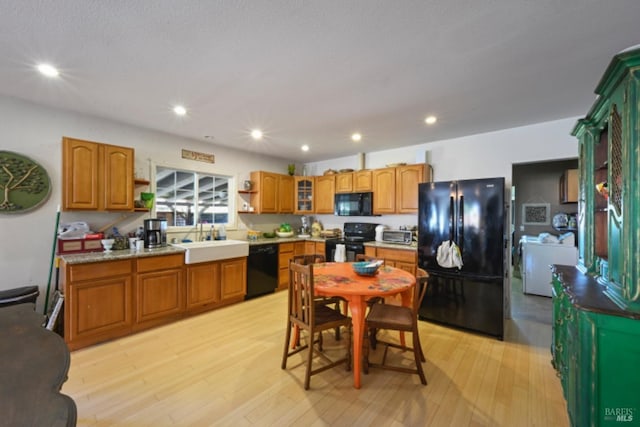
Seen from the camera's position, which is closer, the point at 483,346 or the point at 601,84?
the point at 601,84

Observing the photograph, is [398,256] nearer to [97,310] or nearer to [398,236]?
[398,236]

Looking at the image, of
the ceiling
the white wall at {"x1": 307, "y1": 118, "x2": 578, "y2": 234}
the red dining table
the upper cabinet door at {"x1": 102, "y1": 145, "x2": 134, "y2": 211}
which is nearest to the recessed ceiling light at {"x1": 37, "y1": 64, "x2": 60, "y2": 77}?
the ceiling

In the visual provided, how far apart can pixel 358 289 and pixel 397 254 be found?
1946 millimetres

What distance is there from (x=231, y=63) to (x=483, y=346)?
360 centimetres

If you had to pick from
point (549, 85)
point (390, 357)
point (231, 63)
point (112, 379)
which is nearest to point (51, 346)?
point (112, 379)

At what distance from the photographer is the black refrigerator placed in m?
2.97

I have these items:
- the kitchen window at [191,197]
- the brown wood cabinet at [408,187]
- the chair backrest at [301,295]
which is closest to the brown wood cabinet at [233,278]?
the kitchen window at [191,197]

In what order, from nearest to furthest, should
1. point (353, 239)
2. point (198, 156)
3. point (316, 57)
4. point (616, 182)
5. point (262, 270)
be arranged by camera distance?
point (616, 182) < point (316, 57) < point (198, 156) < point (262, 270) < point (353, 239)

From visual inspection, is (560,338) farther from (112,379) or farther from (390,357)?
(112,379)

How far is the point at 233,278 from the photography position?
394cm

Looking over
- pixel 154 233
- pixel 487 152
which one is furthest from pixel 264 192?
pixel 487 152

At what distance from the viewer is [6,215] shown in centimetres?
272

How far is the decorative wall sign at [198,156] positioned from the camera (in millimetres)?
4077

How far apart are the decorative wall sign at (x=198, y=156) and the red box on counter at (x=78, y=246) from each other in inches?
64.6
